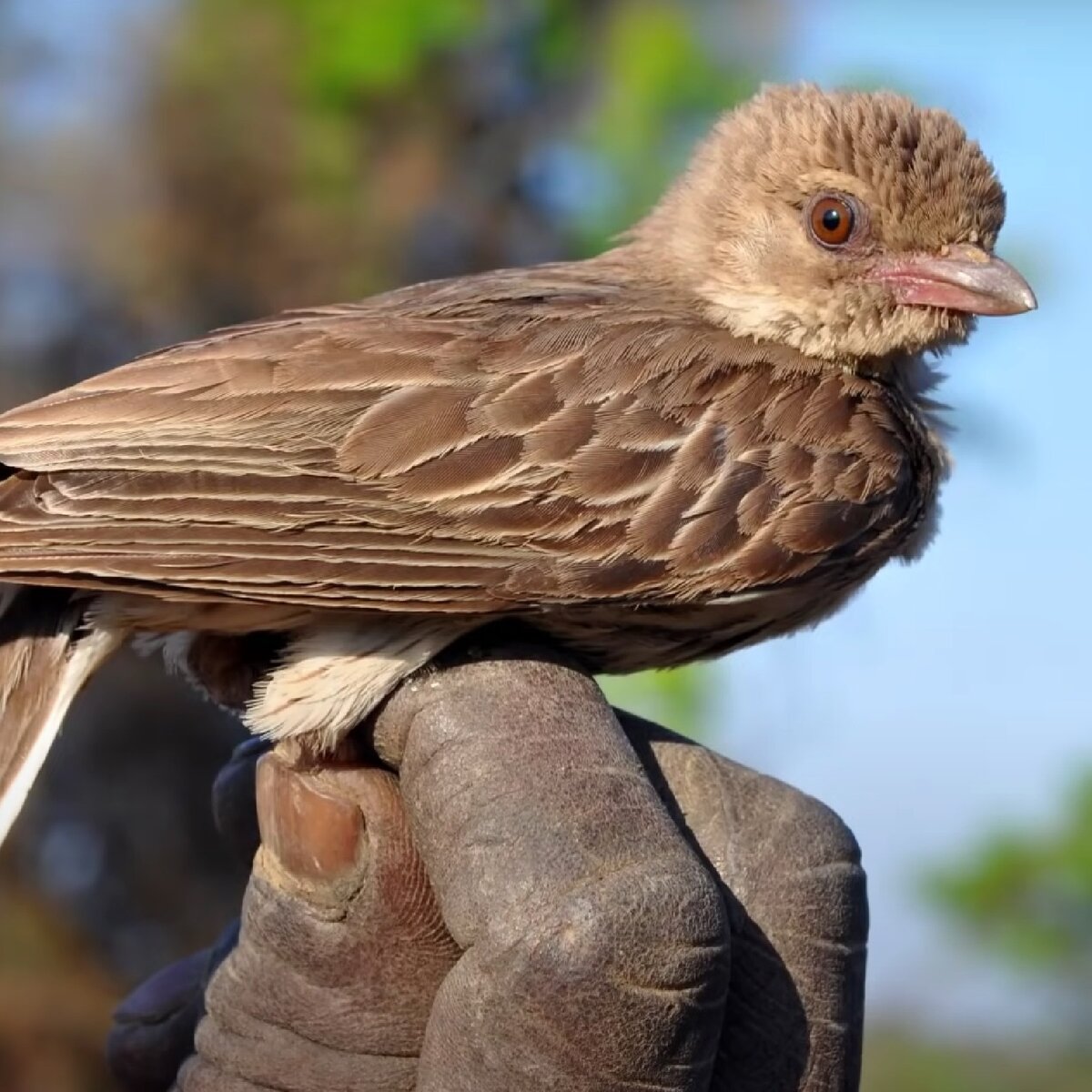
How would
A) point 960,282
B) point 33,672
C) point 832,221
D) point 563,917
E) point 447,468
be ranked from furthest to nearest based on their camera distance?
point 832,221
point 960,282
point 33,672
point 447,468
point 563,917

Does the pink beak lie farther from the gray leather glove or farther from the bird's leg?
the bird's leg

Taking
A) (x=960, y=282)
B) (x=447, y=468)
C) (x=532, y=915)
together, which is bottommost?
(x=532, y=915)

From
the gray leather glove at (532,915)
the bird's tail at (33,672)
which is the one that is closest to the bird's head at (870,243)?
the gray leather glove at (532,915)

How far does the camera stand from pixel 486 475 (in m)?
3.05

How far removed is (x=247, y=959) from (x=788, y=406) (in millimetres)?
1552

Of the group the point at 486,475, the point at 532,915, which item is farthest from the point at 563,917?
the point at 486,475

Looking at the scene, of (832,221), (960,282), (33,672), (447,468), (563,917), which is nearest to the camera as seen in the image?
(563,917)

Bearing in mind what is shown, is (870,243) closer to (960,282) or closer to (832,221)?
(832,221)

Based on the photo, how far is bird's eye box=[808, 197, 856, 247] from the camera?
362 cm

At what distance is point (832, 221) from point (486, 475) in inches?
44.7

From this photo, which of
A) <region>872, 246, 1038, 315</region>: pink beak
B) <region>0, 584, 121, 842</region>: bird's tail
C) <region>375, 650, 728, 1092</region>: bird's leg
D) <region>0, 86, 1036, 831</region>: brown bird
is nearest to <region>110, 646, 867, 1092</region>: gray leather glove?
<region>375, 650, 728, 1092</region>: bird's leg

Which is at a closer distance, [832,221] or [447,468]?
[447,468]

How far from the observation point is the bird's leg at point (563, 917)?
2.51m

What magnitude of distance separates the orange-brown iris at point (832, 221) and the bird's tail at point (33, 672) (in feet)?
5.92
